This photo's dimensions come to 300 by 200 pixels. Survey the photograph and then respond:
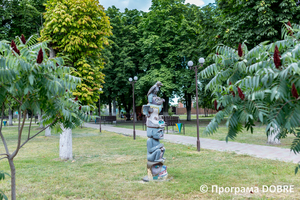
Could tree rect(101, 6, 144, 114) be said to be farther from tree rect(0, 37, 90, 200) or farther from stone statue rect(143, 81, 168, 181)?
tree rect(0, 37, 90, 200)

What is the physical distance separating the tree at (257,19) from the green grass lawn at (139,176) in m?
7.42

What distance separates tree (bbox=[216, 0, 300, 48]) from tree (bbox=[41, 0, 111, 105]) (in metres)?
8.03

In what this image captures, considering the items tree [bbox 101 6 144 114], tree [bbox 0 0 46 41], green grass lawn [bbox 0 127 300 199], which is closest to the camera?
green grass lawn [bbox 0 127 300 199]

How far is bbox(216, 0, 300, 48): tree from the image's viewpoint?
12.4 metres

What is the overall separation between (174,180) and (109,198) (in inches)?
81.4

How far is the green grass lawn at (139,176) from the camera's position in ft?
18.7

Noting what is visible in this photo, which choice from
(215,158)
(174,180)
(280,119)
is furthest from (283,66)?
(215,158)

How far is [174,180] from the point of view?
671 cm

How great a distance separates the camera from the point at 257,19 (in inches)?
504

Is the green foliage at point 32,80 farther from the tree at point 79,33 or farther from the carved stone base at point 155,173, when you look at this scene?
the tree at point 79,33

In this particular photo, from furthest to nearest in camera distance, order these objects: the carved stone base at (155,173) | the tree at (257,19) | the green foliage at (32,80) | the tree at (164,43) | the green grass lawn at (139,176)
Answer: the tree at (164,43) < the tree at (257,19) < the carved stone base at (155,173) < the green grass lawn at (139,176) < the green foliage at (32,80)

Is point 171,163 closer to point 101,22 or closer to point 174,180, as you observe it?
point 174,180

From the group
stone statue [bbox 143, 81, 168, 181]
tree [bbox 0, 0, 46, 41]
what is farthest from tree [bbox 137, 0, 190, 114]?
stone statue [bbox 143, 81, 168, 181]

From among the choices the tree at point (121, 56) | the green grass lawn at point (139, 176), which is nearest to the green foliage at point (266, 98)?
the green grass lawn at point (139, 176)
